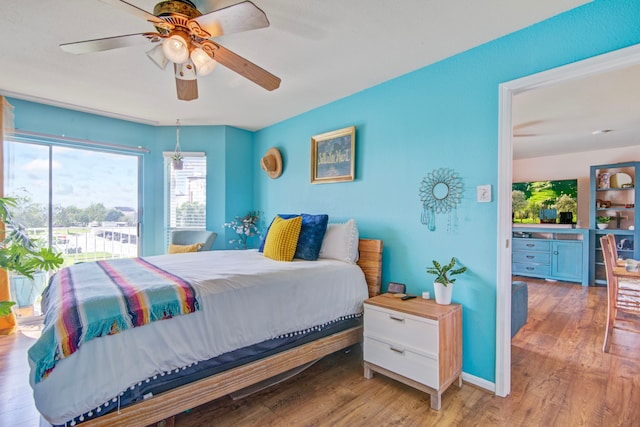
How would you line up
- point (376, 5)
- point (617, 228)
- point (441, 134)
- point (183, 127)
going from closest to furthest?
point (376, 5), point (441, 134), point (183, 127), point (617, 228)

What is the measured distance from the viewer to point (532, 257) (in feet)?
18.8

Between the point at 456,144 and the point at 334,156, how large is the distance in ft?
4.17

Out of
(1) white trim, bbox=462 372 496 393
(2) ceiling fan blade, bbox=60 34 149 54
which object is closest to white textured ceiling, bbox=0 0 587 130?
(2) ceiling fan blade, bbox=60 34 149 54

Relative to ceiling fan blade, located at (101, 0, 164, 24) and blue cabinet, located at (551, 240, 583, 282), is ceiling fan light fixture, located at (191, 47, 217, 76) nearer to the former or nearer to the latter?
ceiling fan blade, located at (101, 0, 164, 24)

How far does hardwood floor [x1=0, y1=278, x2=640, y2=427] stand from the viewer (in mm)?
1799

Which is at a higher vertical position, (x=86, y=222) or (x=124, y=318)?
(x=86, y=222)

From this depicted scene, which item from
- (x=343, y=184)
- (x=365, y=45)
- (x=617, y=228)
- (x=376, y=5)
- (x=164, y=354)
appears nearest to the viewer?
(x=164, y=354)

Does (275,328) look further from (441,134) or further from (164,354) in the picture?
(441,134)

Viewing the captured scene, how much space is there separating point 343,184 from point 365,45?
52.8 inches

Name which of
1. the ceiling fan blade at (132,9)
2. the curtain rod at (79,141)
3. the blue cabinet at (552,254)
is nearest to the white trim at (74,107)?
the curtain rod at (79,141)

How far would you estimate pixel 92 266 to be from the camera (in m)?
2.32

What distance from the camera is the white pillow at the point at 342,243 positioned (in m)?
2.70

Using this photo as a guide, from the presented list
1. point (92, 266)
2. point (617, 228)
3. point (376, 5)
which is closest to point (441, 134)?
point (376, 5)

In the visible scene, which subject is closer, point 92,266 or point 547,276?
point 92,266
